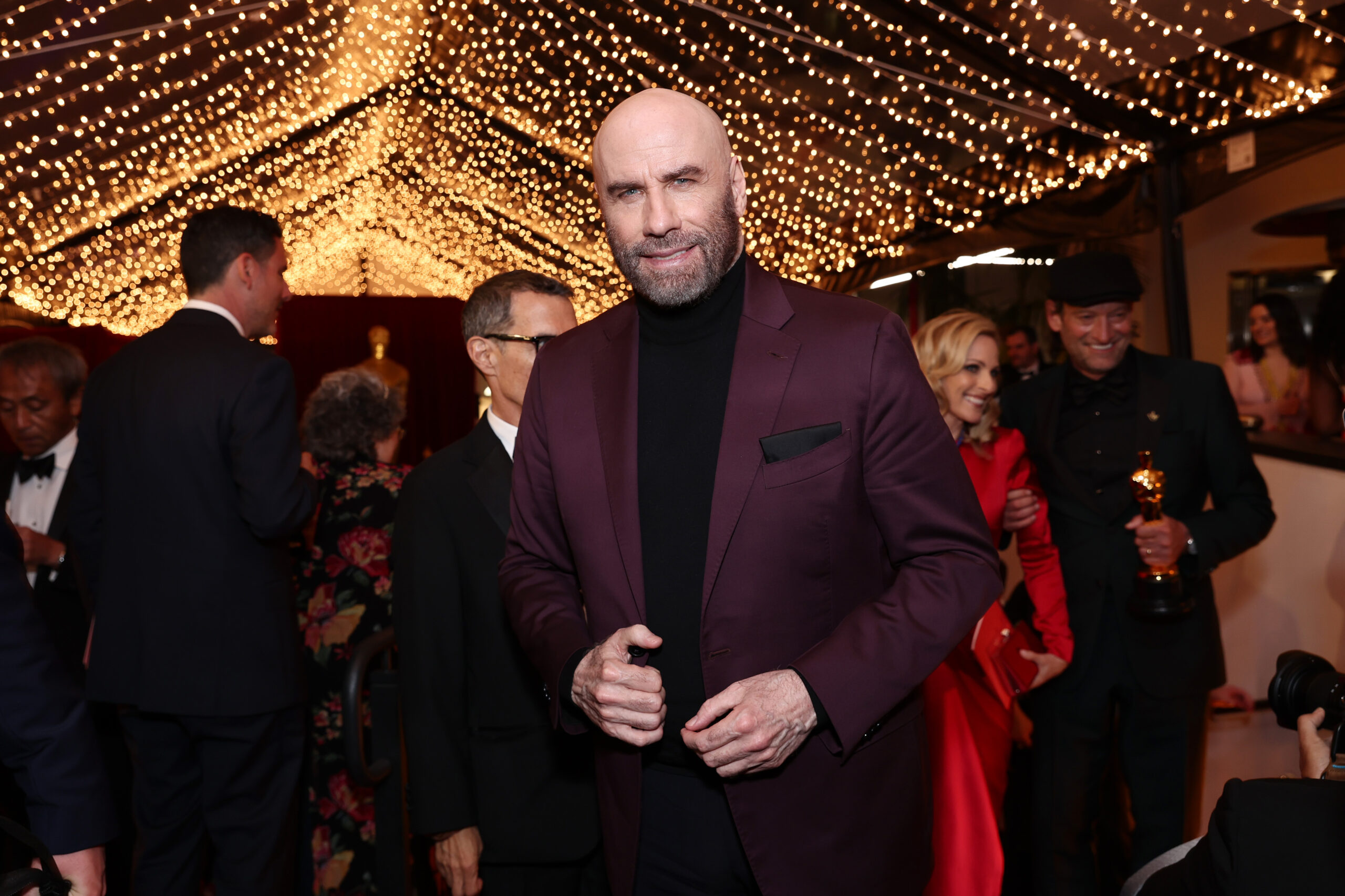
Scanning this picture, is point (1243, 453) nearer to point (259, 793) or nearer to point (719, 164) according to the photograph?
point (719, 164)

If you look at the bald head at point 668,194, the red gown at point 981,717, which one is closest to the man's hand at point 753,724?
the bald head at point 668,194

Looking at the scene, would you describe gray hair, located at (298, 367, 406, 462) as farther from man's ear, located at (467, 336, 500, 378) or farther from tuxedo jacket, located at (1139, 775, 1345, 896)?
tuxedo jacket, located at (1139, 775, 1345, 896)

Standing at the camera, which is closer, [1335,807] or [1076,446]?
[1335,807]

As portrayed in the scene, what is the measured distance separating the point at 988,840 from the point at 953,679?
1.14 ft

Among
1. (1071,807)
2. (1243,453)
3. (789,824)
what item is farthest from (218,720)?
(1243,453)

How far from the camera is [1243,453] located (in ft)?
9.14

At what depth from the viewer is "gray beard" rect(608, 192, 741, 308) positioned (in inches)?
56.1

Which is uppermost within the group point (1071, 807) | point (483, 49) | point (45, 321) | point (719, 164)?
point (483, 49)

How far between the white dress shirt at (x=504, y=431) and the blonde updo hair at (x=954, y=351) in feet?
3.74

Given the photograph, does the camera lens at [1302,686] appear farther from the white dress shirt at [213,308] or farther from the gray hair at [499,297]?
the white dress shirt at [213,308]

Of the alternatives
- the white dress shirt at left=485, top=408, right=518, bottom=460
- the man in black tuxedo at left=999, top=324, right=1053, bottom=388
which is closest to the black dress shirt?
the white dress shirt at left=485, top=408, right=518, bottom=460

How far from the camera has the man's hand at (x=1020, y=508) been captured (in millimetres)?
2695

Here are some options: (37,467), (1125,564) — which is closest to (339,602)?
(37,467)

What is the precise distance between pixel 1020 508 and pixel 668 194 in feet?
5.45
